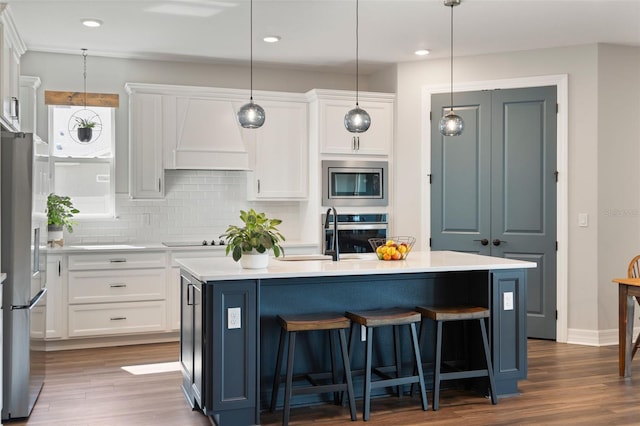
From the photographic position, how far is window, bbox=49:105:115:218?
6031mm

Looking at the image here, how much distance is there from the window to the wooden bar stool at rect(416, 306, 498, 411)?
11.6 ft

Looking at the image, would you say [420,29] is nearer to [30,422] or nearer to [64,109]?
[64,109]

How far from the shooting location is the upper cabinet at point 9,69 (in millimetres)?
3799

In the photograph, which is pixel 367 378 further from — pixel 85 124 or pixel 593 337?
pixel 85 124

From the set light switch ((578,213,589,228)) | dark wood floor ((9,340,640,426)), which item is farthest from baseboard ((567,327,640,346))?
light switch ((578,213,589,228))

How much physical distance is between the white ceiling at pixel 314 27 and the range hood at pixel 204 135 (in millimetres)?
488

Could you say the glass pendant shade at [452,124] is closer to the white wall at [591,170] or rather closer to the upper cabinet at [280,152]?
the white wall at [591,170]

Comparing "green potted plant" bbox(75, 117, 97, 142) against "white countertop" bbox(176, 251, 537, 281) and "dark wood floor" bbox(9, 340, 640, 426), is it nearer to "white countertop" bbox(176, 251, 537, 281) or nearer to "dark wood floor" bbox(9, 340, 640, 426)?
"dark wood floor" bbox(9, 340, 640, 426)

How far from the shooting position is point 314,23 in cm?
507

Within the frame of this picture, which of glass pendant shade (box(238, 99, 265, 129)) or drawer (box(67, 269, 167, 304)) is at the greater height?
glass pendant shade (box(238, 99, 265, 129))

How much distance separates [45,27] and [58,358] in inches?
107

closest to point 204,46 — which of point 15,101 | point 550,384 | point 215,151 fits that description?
point 215,151

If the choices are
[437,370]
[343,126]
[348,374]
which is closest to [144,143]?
[343,126]

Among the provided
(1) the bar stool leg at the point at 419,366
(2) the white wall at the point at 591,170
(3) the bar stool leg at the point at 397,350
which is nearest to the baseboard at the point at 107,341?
(3) the bar stool leg at the point at 397,350
